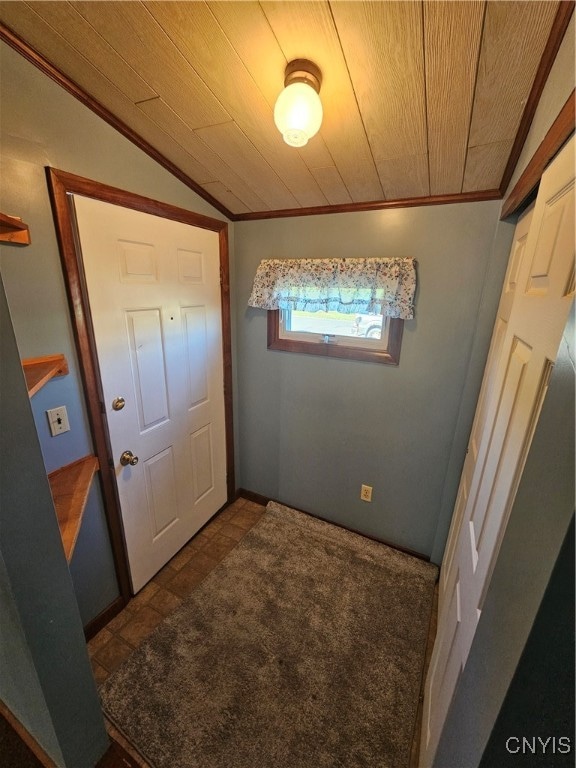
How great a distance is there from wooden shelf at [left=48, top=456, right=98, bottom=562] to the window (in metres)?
1.22

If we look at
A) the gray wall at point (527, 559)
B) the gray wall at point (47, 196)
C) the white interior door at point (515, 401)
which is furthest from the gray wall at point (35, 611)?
the white interior door at point (515, 401)

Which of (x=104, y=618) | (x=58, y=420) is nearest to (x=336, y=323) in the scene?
(x=58, y=420)

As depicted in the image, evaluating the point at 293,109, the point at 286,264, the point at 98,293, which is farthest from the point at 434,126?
the point at 98,293

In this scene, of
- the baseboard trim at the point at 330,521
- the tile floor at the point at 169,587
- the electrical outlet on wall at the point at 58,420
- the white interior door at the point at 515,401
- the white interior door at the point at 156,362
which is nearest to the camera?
the white interior door at the point at 515,401

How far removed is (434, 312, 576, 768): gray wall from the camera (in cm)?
36

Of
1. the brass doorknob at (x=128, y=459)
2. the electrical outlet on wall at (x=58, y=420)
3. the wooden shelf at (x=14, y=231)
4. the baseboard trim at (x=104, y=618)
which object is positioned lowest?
the baseboard trim at (x=104, y=618)

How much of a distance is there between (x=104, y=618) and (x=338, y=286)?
211 cm

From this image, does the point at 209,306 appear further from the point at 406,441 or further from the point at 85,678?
the point at 85,678

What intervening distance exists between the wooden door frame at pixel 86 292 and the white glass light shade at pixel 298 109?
80 centimetres

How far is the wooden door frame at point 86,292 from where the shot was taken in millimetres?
1113

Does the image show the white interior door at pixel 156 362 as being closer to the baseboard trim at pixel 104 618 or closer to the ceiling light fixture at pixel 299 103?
the baseboard trim at pixel 104 618

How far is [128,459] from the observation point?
1496mm

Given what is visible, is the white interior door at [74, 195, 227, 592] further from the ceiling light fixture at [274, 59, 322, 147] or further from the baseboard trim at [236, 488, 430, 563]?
the ceiling light fixture at [274, 59, 322, 147]

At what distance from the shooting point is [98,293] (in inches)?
49.7
